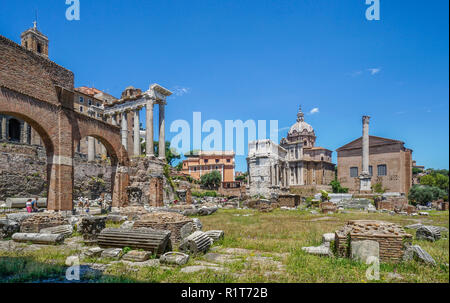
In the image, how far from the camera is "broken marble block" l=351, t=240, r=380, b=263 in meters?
5.92

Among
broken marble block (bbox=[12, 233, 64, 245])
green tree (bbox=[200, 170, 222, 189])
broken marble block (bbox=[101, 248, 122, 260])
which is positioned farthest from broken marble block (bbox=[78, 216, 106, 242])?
green tree (bbox=[200, 170, 222, 189])

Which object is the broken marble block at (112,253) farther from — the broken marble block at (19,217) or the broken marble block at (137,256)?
the broken marble block at (19,217)

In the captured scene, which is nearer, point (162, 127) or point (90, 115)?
point (90, 115)

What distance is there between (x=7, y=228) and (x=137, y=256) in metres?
5.94

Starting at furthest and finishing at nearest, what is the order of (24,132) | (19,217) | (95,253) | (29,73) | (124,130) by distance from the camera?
(24,132) → (124,130) → (29,73) → (19,217) → (95,253)

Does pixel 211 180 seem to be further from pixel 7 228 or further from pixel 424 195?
pixel 7 228

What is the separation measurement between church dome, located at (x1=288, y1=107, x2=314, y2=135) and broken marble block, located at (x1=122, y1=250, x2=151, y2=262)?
61.9 metres

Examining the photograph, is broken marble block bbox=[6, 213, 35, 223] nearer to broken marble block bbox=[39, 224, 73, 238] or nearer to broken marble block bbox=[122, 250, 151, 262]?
broken marble block bbox=[39, 224, 73, 238]

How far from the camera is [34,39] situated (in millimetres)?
44625

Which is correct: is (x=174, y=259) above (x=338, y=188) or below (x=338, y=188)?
above

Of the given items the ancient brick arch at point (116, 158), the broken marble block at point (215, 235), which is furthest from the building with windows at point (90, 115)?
the broken marble block at point (215, 235)

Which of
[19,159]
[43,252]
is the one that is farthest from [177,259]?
[19,159]

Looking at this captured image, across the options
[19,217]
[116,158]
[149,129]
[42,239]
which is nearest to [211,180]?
[149,129]
